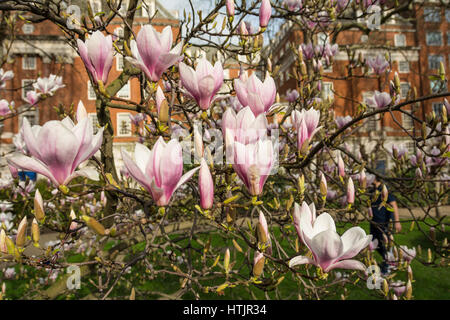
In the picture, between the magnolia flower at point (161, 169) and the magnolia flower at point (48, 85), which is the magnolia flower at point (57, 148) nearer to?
the magnolia flower at point (161, 169)

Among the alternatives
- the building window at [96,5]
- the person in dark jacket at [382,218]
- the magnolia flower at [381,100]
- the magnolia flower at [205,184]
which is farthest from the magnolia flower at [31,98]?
the person in dark jacket at [382,218]

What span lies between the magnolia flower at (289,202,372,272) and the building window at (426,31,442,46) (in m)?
31.7

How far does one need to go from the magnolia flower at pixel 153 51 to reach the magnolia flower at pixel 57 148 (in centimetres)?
30

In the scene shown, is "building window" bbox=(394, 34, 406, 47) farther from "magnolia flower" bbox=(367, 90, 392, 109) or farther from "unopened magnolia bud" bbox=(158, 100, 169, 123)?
"unopened magnolia bud" bbox=(158, 100, 169, 123)

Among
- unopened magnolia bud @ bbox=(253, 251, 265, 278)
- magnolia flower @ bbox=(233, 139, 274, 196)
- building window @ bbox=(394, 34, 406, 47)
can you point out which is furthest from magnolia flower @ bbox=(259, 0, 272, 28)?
building window @ bbox=(394, 34, 406, 47)

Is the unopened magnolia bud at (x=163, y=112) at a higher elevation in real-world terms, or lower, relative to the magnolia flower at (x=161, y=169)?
higher

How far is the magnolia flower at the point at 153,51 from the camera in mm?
947

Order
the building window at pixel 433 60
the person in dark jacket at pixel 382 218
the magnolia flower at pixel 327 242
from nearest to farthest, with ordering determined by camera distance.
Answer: the magnolia flower at pixel 327 242, the person in dark jacket at pixel 382 218, the building window at pixel 433 60

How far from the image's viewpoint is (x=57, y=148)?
761 mm

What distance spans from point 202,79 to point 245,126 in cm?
25

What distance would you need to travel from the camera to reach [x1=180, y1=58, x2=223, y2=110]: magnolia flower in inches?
40.3

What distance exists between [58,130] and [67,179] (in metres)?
0.16

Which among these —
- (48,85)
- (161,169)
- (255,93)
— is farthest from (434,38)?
(161,169)
